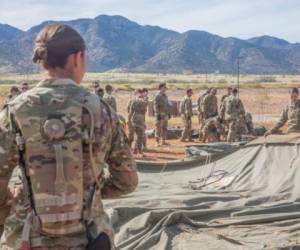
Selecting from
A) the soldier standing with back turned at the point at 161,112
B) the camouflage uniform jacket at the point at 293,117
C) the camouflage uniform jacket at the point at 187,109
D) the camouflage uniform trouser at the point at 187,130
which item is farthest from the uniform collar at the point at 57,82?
the camouflage uniform trouser at the point at 187,130

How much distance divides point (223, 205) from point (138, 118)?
7.70 meters

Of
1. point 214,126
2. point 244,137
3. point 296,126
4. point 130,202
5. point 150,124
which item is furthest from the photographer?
point 150,124

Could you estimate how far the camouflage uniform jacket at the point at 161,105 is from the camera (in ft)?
57.7

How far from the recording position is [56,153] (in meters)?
2.58

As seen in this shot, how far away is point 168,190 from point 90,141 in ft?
22.2

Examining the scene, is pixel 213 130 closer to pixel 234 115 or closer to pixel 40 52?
pixel 234 115

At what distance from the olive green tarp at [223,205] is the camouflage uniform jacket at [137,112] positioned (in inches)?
188

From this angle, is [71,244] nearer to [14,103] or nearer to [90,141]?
[90,141]

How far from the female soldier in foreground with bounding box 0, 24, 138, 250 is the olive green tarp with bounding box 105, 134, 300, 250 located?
3.88 m

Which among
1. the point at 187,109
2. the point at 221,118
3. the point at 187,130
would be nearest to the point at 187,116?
the point at 187,109

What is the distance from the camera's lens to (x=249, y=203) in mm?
8234

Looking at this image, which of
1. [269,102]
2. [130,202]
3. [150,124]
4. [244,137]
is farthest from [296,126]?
[269,102]

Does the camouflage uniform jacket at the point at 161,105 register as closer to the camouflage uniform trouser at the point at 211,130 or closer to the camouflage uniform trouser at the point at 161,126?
the camouflage uniform trouser at the point at 161,126

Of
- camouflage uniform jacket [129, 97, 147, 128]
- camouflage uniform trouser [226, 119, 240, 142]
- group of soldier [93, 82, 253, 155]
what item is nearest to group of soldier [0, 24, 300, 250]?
group of soldier [93, 82, 253, 155]
